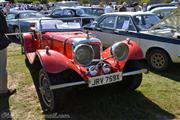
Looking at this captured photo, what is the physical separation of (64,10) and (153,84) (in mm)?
12530

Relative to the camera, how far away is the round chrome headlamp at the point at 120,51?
5.46 m

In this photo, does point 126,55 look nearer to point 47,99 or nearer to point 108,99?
point 108,99

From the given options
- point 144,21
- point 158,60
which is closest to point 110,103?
point 158,60

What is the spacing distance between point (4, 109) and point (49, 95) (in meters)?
0.89

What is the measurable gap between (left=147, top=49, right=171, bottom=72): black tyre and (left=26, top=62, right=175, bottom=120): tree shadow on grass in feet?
5.78

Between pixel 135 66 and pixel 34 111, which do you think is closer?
pixel 34 111

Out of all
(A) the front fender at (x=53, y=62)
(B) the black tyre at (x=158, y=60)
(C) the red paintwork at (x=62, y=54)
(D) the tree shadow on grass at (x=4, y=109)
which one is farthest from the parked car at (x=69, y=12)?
(A) the front fender at (x=53, y=62)

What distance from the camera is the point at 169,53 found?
7348 mm

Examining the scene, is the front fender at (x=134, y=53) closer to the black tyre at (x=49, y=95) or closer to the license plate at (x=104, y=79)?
the license plate at (x=104, y=79)

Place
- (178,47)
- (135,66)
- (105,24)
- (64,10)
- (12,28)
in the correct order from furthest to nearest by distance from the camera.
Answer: (64,10)
(12,28)
(105,24)
(178,47)
(135,66)

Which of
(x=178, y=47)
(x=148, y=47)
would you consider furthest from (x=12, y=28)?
(x=178, y=47)

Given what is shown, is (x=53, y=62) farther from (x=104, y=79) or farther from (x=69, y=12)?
(x=69, y=12)

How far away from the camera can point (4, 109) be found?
17.7 feet

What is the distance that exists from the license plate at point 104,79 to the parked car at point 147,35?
8.47ft
